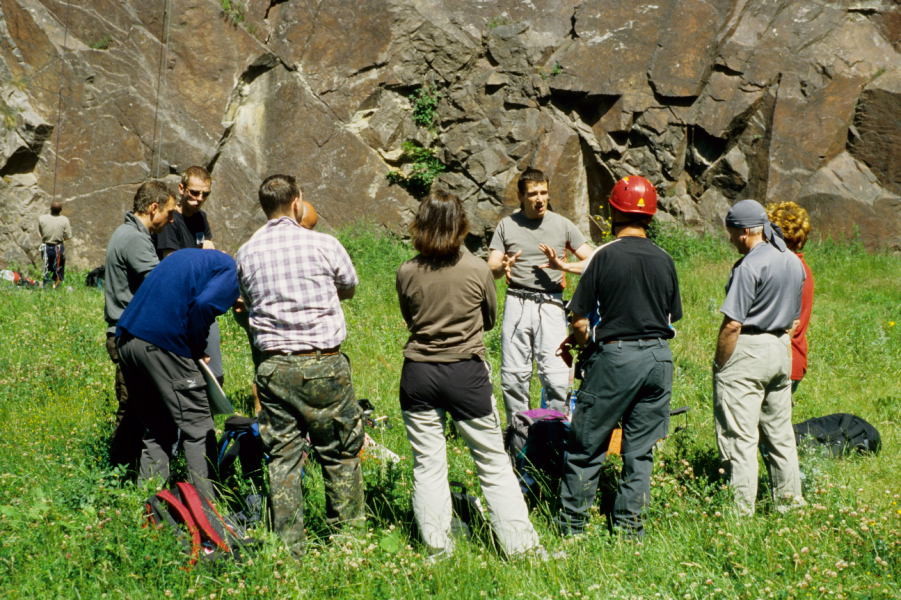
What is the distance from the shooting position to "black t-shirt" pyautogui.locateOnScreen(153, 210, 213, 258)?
624cm

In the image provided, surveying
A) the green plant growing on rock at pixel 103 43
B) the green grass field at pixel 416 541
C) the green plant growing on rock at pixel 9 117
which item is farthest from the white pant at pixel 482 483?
the green plant growing on rock at pixel 9 117

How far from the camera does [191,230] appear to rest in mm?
6668

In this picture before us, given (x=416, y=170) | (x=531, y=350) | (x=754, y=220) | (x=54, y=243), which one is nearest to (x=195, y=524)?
Result: (x=531, y=350)

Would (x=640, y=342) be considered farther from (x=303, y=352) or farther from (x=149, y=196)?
(x=149, y=196)

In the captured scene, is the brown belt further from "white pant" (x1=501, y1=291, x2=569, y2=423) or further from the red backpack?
"white pant" (x1=501, y1=291, x2=569, y2=423)

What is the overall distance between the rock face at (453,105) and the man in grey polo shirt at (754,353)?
9.66 metres

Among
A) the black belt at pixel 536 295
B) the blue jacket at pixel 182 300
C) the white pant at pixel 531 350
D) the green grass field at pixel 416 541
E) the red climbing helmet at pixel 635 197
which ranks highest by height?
the red climbing helmet at pixel 635 197

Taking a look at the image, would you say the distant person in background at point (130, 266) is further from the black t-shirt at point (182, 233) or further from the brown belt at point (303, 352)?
the brown belt at point (303, 352)

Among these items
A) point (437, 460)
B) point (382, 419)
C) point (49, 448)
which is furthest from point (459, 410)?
point (49, 448)

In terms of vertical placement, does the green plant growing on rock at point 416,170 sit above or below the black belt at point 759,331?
above

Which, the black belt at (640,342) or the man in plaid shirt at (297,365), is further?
the black belt at (640,342)

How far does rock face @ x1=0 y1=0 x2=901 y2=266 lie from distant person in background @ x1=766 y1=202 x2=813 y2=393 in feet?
29.9

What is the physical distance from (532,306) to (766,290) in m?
2.14

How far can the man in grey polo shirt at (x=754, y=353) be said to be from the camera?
4.90 meters
